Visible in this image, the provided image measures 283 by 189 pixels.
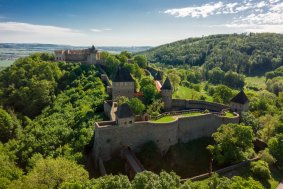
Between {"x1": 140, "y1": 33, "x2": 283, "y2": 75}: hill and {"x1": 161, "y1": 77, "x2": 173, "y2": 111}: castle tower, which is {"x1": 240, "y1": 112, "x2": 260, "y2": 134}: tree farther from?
{"x1": 140, "y1": 33, "x2": 283, "y2": 75}: hill

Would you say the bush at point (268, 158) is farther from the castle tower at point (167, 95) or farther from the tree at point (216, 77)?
the tree at point (216, 77)

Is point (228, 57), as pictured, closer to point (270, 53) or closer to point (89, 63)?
point (270, 53)

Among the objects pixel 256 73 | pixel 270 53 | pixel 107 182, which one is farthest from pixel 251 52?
pixel 107 182

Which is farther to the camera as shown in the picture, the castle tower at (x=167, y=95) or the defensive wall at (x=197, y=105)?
the defensive wall at (x=197, y=105)

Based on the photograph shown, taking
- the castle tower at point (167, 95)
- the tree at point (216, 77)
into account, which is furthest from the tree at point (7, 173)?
the tree at point (216, 77)

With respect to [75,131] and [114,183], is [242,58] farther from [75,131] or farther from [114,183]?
[114,183]

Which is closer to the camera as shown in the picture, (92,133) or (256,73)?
(92,133)
